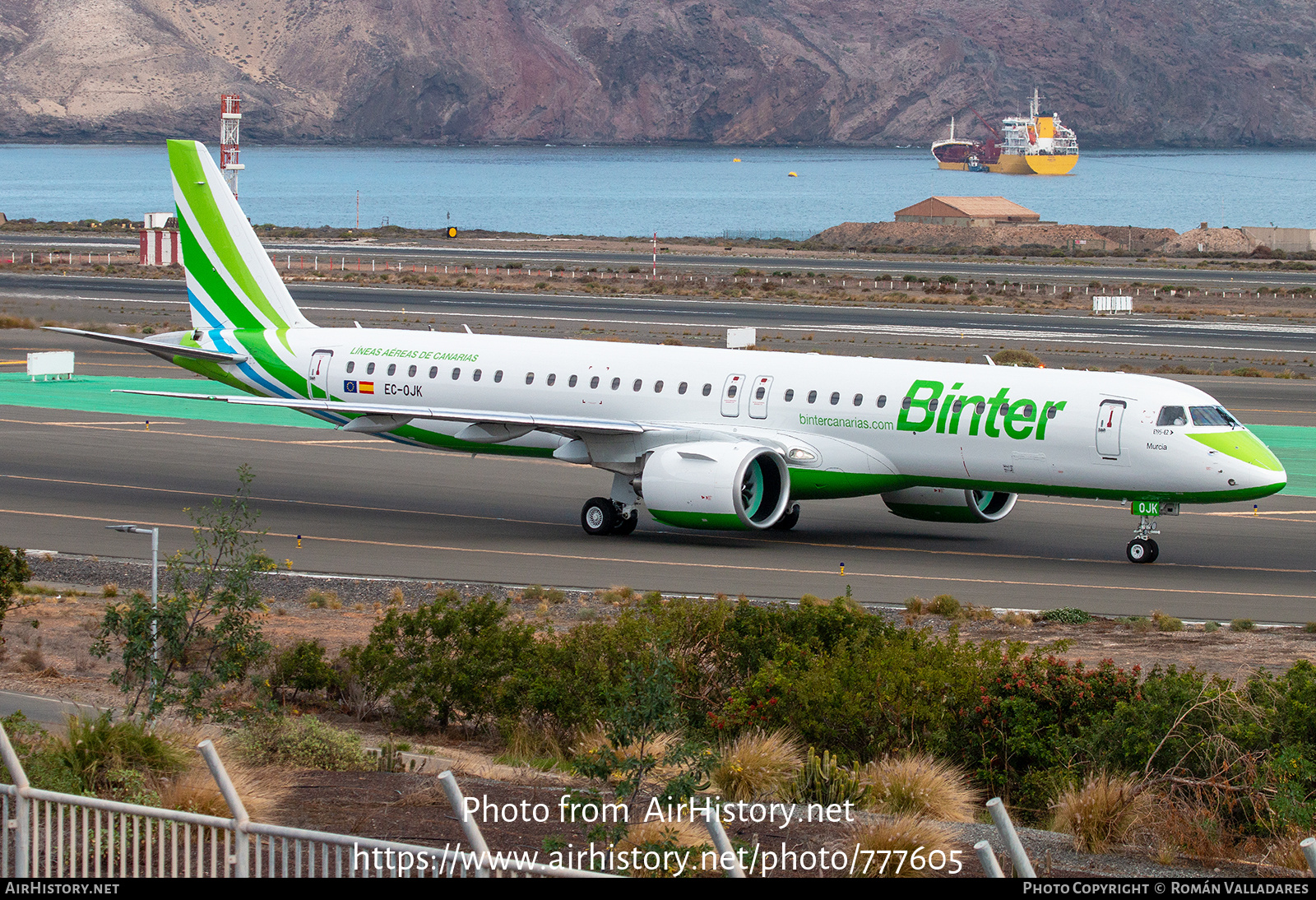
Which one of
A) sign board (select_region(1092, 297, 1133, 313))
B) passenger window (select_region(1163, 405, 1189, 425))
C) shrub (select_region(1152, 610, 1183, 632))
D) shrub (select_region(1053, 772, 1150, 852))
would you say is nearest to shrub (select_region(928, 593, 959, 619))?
shrub (select_region(1152, 610, 1183, 632))

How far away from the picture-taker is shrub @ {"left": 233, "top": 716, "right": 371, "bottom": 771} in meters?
16.6

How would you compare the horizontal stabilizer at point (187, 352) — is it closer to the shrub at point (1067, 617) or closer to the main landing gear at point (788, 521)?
the main landing gear at point (788, 521)

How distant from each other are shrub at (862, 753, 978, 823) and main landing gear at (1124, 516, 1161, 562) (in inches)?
703

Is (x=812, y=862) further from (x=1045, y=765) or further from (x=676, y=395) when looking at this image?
(x=676, y=395)

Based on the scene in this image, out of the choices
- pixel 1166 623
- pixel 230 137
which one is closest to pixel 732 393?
pixel 1166 623

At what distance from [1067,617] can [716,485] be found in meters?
8.58

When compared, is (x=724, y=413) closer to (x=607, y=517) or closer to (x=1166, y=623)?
(x=607, y=517)

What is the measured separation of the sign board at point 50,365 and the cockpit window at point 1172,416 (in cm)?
4251

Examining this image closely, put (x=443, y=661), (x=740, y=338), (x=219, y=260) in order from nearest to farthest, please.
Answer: (x=443, y=661) < (x=219, y=260) < (x=740, y=338)

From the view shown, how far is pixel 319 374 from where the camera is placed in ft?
133

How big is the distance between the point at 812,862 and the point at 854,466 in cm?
A: 2191

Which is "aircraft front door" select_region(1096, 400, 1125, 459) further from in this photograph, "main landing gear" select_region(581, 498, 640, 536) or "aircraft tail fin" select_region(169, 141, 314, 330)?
"aircraft tail fin" select_region(169, 141, 314, 330)

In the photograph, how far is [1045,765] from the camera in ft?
57.9

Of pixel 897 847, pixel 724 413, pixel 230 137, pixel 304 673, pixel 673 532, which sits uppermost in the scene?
pixel 230 137
